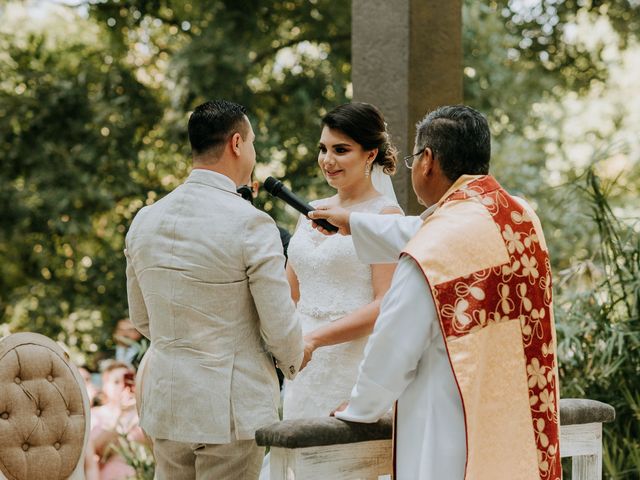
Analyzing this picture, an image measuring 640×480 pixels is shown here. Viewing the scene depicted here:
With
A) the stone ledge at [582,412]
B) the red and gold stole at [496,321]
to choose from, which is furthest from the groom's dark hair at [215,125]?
the stone ledge at [582,412]

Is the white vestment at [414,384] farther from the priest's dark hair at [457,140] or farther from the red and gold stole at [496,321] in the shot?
the priest's dark hair at [457,140]

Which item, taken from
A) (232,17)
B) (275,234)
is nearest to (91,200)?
(232,17)

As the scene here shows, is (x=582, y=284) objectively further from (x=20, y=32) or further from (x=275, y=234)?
(x=20, y=32)

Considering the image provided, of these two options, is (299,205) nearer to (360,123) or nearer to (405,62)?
(360,123)

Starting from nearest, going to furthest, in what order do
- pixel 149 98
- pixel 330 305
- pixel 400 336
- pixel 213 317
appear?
pixel 400 336
pixel 213 317
pixel 330 305
pixel 149 98

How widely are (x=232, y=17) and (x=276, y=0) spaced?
1.88 feet

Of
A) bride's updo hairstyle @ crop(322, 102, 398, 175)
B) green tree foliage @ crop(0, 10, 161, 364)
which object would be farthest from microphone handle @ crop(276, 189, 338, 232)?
green tree foliage @ crop(0, 10, 161, 364)

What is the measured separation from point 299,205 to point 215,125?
13.1 inches

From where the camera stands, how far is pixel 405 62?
4086 mm

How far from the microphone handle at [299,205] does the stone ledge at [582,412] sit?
848 mm

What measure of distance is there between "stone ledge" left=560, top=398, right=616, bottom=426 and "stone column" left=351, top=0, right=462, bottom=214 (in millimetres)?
1439

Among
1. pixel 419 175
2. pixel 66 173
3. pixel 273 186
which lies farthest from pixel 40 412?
pixel 66 173

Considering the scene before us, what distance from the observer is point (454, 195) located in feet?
7.71

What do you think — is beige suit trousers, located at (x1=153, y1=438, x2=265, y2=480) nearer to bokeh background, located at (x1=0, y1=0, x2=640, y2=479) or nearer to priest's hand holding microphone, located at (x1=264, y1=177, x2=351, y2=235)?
priest's hand holding microphone, located at (x1=264, y1=177, x2=351, y2=235)
